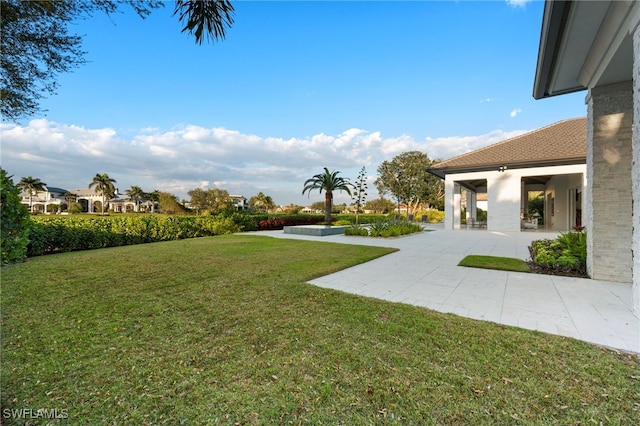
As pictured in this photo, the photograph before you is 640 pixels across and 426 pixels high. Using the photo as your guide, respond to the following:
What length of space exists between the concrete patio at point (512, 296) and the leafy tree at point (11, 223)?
156 inches

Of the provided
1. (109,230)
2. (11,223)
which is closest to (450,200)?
(109,230)

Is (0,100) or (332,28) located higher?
(332,28)

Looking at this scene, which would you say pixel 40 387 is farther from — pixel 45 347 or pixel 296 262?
pixel 296 262

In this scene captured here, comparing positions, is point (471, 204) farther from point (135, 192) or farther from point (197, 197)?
point (135, 192)

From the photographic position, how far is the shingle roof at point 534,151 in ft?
47.8

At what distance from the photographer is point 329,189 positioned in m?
22.4

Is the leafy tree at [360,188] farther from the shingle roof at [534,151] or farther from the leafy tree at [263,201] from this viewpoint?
the leafy tree at [263,201]

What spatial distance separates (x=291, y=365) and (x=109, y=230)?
12.2 metres

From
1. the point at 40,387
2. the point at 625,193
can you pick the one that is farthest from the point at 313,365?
the point at 625,193

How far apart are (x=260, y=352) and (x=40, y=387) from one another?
1678mm

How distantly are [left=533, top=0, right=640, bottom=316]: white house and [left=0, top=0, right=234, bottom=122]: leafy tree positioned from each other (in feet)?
15.4

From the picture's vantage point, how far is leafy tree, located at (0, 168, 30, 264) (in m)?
1.98

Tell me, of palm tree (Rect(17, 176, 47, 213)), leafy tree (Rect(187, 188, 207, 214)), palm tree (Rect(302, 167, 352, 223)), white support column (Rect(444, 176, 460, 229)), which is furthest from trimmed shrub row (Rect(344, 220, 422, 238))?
palm tree (Rect(17, 176, 47, 213))

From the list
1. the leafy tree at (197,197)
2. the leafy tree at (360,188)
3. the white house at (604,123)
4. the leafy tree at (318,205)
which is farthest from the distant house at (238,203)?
the white house at (604,123)
